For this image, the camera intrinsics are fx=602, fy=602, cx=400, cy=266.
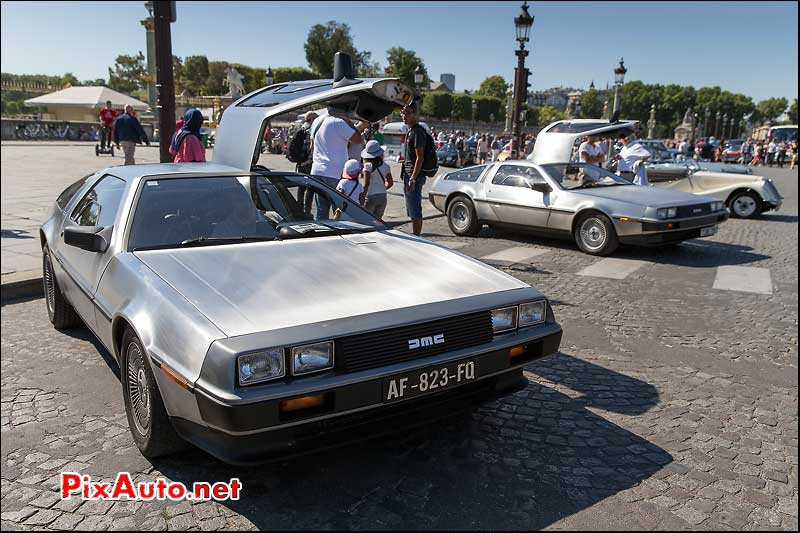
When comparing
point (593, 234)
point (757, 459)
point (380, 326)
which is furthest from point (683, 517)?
point (593, 234)

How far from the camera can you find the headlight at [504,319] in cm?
296

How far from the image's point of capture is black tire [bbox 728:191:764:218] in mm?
13219

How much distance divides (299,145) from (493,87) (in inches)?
5509

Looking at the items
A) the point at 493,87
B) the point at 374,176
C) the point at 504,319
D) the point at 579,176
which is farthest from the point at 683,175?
the point at 493,87

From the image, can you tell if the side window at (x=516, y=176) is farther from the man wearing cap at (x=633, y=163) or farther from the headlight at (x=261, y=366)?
the headlight at (x=261, y=366)

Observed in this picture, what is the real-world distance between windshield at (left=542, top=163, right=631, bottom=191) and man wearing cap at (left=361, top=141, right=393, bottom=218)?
329cm

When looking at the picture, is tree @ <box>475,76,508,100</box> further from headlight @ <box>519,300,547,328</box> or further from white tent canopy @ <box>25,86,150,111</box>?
headlight @ <box>519,300,547,328</box>

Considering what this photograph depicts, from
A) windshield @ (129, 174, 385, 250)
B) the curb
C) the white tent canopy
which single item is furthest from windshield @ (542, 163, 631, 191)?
the white tent canopy

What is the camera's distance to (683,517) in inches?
101

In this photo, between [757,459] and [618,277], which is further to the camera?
[618,277]

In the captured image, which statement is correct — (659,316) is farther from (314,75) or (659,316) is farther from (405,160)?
(314,75)

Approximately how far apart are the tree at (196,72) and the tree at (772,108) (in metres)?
127

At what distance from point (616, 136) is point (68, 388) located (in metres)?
10.8

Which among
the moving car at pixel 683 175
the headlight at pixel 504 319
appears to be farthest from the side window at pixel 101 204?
the moving car at pixel 683 175
